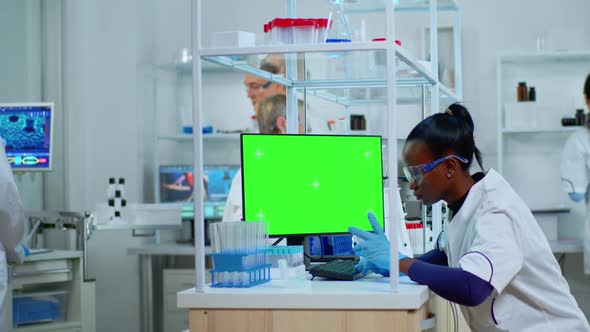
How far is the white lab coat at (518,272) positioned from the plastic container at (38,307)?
2524 mm

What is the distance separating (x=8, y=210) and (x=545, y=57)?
3425 millimetres

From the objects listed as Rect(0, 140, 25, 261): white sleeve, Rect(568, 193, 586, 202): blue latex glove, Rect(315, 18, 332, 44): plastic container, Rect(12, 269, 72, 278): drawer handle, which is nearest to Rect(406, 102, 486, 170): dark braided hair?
Rect(315, 18, 332, 44): plastic container

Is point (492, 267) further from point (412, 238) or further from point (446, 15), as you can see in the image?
point (446, 15)

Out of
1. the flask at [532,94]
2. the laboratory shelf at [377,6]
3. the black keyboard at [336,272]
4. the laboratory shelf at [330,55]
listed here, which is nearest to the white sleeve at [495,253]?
the black keyboard at [336,272]

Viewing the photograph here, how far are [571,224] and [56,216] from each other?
315 cm

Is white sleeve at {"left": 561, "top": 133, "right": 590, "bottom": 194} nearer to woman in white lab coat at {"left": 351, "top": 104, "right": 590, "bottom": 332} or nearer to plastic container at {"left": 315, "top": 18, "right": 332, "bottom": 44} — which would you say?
woman in white lab coat at {"left": 351, "top": 104, "right": 590, "bottom": 332}

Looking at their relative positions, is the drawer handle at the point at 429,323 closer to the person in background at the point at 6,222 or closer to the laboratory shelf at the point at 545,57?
the person in background at the point at 6,222

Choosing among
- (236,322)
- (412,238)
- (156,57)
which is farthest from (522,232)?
(156,57)

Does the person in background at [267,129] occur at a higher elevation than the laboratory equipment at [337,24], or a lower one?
lower

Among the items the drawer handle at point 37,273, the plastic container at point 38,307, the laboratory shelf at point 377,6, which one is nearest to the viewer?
the laboratory shelf at point 377,6

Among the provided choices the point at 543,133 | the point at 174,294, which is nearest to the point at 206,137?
the point at 174,294

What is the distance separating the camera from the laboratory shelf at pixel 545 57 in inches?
205

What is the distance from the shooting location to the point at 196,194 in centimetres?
202

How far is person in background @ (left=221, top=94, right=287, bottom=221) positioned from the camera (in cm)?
336
